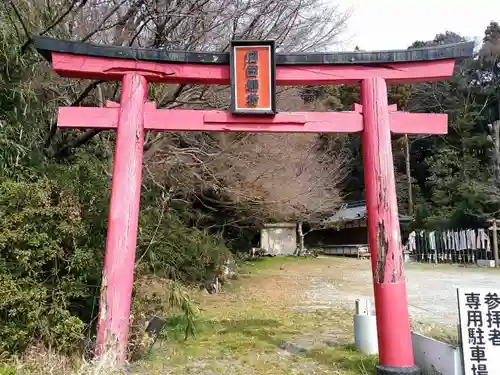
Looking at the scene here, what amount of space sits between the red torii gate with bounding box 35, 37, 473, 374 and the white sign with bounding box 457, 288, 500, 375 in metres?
0.77

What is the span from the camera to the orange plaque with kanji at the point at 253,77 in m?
5.20

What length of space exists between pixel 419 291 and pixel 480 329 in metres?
8.15

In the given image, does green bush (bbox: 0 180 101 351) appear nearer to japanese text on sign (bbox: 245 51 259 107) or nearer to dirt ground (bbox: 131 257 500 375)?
dirt ground (bbox: 131 257 500 375)

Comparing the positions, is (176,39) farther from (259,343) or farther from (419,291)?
(419,291)

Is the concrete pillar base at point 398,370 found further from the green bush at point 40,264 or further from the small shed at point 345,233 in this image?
the small shed at point 345,233

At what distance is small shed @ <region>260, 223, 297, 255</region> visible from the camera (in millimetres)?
25453

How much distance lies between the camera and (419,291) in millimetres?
11578

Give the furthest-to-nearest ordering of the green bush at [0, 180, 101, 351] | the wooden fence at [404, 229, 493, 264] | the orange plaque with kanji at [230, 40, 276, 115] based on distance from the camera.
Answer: the wooden fence at [404, 229, 493, 264] < the orange plaque with kanji at [230, 40, 276, 115] < the green bush at [0, 180, 101, 351]

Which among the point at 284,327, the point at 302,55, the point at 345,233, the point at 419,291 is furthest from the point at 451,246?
the point at 302,55

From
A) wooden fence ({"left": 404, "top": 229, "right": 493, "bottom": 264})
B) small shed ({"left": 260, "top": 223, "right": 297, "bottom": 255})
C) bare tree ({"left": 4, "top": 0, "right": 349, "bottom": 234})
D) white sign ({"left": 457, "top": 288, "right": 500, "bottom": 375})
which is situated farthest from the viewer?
small shed ({"left": 260, "top": 223, "right": 297, "bottom": 255})

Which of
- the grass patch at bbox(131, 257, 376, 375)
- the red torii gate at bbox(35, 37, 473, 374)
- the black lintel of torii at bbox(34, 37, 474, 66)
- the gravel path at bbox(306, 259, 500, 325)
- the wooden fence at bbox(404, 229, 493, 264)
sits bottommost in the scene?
the grass patch at bbox(131, 257, 376, 375)

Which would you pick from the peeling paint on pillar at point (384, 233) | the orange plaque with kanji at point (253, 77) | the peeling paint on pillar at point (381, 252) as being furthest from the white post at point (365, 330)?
the orange plaque with kanji at point (253, 77)

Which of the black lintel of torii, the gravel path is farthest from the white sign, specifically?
the gravel path

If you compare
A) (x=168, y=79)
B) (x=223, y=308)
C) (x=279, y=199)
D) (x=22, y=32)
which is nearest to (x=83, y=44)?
(x=168, y=79)
